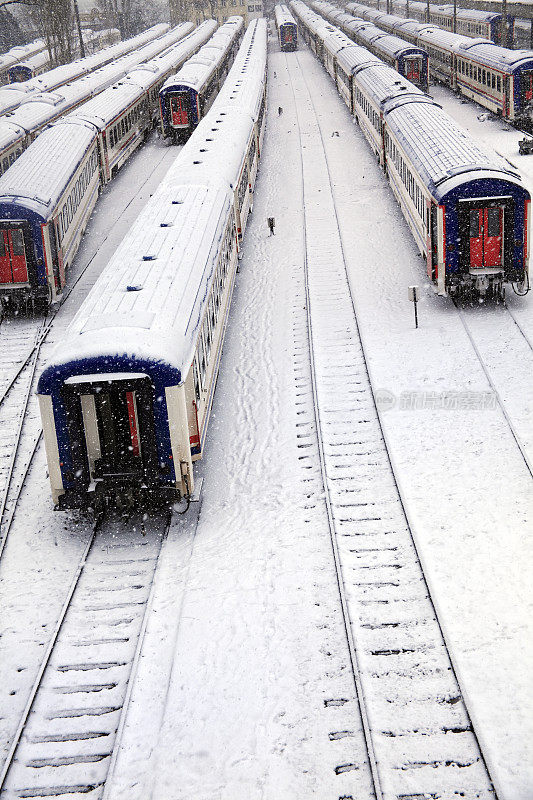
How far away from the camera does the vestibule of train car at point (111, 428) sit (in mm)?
10352

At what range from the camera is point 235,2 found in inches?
4129

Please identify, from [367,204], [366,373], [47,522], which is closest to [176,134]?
[367,204]

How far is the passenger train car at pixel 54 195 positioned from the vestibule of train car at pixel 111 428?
30.9ft

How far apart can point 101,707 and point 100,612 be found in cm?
151

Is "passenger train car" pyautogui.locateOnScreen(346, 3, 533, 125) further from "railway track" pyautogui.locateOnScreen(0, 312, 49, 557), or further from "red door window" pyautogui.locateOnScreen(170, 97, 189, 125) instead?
"railway track" pyautogui.locateOnScreen(0, 312, 49, 557)

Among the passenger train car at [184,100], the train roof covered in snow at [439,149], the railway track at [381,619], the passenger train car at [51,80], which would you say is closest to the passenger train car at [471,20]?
the passenger train car at [184,100]

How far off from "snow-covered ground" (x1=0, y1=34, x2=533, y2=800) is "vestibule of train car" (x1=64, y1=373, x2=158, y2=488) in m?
1.07

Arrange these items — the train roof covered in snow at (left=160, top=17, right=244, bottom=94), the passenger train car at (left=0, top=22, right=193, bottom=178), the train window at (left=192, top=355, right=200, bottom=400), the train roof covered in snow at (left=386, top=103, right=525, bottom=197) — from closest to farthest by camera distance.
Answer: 1. the train window at (left=192, top=355, right=200, bottom=400)
2. the train roof covered in snow at (left=386, top=103, right=525, bottom=197)
3. the passenger train car at (left=0, top=22, right=193, bottom=178)
4. the train roof covered in snow at (left=160, top=17, right=244, bottom=94)

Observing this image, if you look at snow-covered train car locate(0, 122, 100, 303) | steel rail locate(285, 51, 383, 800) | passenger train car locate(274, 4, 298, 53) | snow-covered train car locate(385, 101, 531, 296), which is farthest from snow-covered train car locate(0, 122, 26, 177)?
passenger train car locate(274, 4, 298, 53)

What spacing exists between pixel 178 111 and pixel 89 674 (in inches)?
1280

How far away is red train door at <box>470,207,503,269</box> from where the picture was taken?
55.6ft

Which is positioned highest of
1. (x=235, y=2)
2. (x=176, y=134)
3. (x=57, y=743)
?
(x=235, y=2)

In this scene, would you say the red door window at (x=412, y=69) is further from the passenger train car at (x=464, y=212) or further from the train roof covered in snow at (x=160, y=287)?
the train roof covered in snow at (x=160, y=287)

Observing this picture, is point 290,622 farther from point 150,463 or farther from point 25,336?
point 25,336
